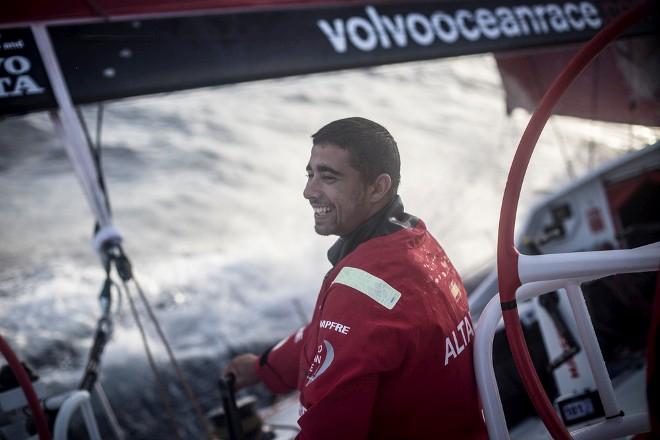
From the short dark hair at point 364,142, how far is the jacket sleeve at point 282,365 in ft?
2.43

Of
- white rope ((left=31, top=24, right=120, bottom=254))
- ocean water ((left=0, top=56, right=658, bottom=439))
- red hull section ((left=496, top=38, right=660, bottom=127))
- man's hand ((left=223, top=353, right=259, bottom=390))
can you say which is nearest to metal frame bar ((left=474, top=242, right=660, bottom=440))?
man's hand ((left=223, top=353, right=259, bottom=390))

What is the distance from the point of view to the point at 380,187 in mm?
1216

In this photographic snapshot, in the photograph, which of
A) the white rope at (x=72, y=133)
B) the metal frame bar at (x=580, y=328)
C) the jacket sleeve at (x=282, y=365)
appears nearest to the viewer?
the metal frame bar at (x=580, y=328)

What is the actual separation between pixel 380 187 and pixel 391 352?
0.39 metres

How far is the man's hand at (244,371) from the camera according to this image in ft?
5.75

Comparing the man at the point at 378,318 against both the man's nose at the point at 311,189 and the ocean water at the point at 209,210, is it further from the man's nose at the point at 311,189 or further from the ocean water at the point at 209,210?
the ocean water at the point at 209,210

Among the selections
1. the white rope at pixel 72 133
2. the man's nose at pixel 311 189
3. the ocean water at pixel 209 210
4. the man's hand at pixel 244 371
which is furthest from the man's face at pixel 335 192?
the ocean water at pixel 209 210

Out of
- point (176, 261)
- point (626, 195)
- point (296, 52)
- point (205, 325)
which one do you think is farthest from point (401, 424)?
point (176, 261)

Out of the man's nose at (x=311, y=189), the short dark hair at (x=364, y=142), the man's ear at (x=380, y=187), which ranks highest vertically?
the short dark hair at (x=364, y=142)

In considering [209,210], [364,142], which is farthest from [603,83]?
[209,210]

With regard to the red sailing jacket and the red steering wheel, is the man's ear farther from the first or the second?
the red steering wheel

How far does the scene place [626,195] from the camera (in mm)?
3477

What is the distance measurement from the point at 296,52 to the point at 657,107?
4406 millimetres

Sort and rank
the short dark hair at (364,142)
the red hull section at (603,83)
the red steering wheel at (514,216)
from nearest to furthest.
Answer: the red steering wheel at (514,216), the short dark hair at (364,142), the red hull section at (603,83)
